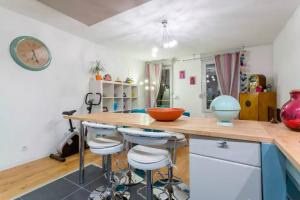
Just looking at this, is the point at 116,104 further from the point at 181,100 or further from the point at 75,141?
the point at 181,100

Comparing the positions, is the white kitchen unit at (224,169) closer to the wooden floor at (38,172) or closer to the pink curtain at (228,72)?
the wooden floor at (38,172)

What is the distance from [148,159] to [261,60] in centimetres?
415

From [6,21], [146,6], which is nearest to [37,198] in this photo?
[6,21]

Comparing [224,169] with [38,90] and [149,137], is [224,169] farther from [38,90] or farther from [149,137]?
[38,90]

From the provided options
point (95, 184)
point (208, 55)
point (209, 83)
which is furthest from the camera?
point (209, 83)

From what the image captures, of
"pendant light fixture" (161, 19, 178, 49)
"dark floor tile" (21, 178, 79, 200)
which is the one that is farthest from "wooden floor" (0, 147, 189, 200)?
"pendant light fixture" (161, 19, 178, 49)

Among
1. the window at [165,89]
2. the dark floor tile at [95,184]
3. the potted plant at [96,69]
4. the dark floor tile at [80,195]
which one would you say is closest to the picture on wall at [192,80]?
the window at [165,89]

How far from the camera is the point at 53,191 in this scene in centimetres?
190

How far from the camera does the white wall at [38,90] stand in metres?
2.40

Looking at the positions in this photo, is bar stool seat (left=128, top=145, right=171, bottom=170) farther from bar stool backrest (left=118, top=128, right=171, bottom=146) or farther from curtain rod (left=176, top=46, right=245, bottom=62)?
curtain rod (left=176, top=46, right=245, bottom=62)

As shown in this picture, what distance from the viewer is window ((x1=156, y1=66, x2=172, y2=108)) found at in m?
5.30

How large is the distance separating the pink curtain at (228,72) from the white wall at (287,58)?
2.61ft

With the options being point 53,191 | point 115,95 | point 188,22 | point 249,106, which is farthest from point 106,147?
point 249,106

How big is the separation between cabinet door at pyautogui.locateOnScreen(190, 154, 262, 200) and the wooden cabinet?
279 cm
